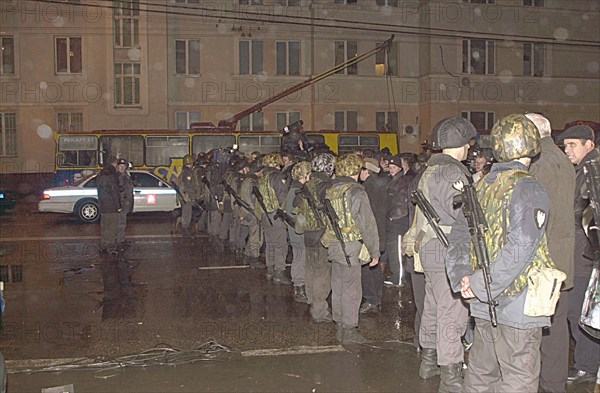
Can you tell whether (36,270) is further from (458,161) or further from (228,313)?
(458,161)

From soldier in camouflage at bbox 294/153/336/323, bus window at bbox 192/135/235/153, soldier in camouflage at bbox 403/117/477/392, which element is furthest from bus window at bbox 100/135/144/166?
soldier in camouflage at bbox 403/117/477/392

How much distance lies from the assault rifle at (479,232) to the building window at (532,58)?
31055 mm

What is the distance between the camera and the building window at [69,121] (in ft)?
103

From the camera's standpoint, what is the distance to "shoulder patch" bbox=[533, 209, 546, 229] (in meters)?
4.21

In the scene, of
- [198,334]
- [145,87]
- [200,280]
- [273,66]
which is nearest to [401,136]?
[273,66]

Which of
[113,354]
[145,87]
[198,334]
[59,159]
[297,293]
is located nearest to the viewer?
[113,354]

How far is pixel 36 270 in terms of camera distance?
12.0 m

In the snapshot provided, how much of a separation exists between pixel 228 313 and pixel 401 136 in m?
25.3

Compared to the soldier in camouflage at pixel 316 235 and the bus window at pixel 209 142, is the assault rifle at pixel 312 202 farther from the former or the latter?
the bus window at pixel 209 142

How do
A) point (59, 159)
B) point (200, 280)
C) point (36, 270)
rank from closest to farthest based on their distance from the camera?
point (200, 280) < point (36, 270) < point (59, 159)

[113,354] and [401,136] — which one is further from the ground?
[401,136]

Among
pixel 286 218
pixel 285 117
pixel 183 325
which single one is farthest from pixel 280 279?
pixel 285 117

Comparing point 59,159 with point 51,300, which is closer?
point 51,300

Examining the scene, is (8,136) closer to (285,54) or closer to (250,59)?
(250,59)
